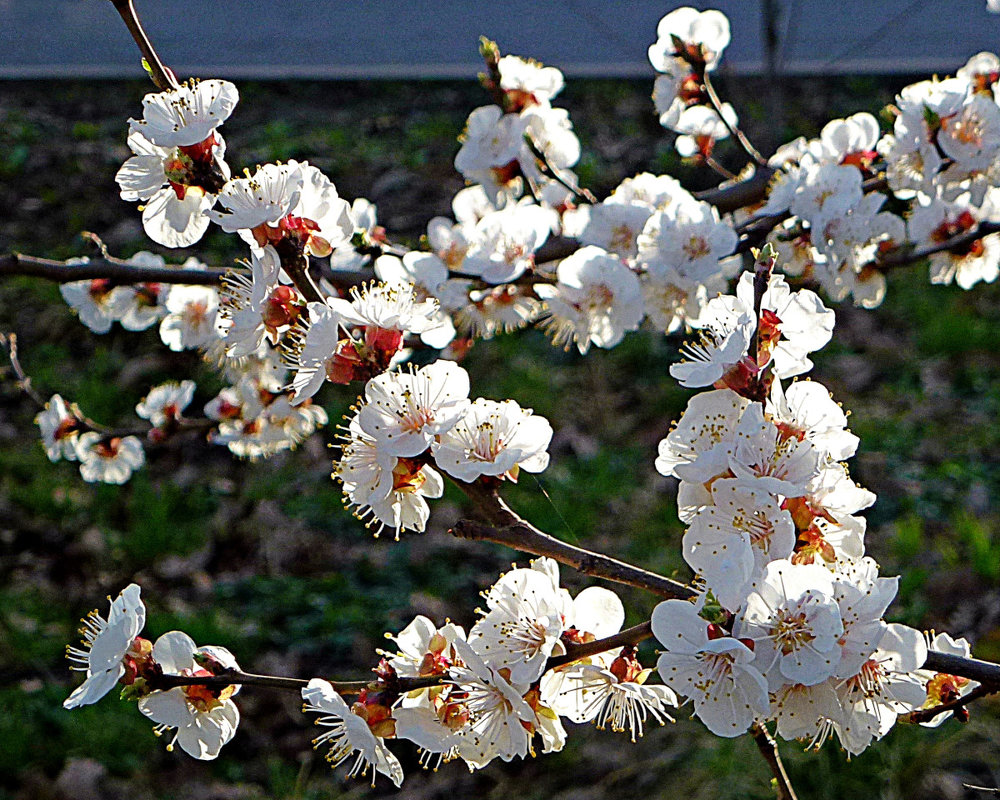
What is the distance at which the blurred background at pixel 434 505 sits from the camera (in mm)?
2637

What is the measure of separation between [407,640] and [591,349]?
3032mm

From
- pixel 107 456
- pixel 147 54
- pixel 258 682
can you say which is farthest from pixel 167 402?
pixel 258 682

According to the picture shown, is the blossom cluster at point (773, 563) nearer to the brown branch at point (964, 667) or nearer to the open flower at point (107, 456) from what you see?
the brown branch at point (964, 667)

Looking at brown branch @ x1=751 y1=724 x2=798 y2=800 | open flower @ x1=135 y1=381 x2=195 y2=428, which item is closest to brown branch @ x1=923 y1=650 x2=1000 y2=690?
brown branch @ x1=751 y1=724 x2=798 y2=800

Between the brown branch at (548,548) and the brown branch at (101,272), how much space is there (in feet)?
2.41

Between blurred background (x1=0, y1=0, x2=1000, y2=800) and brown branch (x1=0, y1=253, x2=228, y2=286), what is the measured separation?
76 centimetres

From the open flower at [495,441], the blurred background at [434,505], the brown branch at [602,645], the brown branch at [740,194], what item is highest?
the brown branch at [740,194]

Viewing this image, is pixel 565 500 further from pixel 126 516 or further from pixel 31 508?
pixel 31 508

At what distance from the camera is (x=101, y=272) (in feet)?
5.74

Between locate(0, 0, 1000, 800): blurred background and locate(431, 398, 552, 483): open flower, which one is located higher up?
locate(431, 398, 552, 483): open flower

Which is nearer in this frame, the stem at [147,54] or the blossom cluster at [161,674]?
the blossom cluster at [161,674]

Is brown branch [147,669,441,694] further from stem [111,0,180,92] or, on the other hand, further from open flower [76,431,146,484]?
open flower [76,431,146,484]

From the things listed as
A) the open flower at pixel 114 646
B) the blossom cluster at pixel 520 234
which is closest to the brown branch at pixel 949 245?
the blossom cluster at pixel 520 234

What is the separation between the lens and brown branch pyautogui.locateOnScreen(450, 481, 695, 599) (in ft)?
3.57
